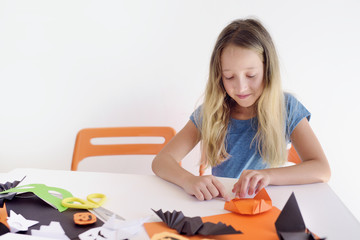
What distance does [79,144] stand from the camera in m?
1.33

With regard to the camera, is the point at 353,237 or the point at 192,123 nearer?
the point at 353,237

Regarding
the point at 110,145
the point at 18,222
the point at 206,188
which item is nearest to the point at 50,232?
the point at 18,222

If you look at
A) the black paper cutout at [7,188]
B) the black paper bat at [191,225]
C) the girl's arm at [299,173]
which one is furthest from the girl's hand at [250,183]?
the black paper cutout at [7,188]

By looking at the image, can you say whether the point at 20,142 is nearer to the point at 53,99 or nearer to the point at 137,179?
the point at 53,99

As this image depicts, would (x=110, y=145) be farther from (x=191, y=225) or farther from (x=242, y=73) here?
(x=191, y=225)

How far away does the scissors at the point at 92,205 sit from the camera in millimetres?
731

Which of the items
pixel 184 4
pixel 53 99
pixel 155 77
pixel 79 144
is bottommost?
pixel 79 144

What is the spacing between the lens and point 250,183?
0.81 metres

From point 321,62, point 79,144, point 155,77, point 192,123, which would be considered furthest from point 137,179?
point 321,62

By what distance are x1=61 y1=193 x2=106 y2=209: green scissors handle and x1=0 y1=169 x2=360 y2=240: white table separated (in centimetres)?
2

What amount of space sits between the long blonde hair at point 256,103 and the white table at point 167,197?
0.29 metres

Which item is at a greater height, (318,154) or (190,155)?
(318,154)

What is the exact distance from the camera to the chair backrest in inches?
52.3

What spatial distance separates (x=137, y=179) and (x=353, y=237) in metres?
0.53
